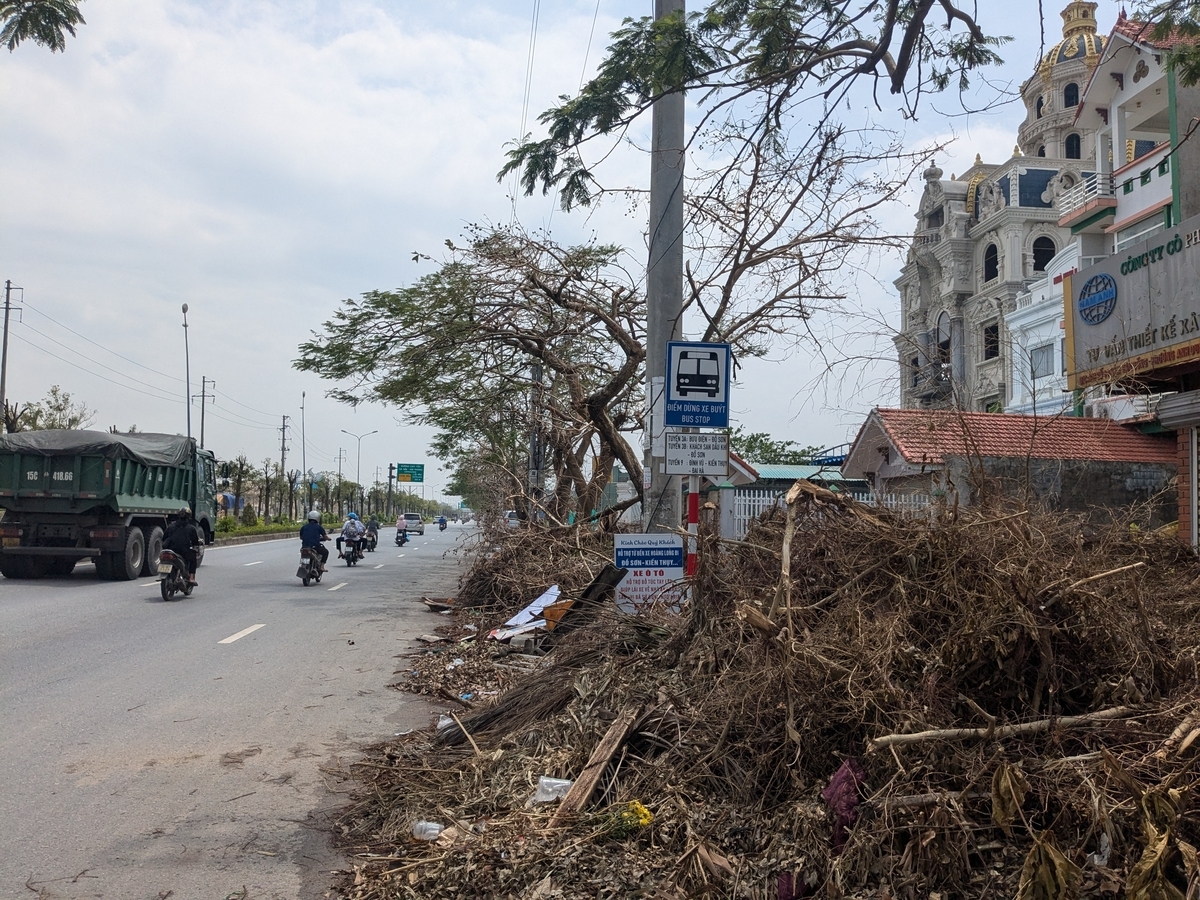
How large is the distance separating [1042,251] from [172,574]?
40069mm

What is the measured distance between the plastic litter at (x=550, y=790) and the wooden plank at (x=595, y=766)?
75 millimetres

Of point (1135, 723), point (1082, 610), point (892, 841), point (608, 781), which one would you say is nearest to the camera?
point (892, 841)

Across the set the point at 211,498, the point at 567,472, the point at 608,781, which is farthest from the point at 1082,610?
the point at 211,498

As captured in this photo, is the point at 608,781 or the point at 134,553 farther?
the point at 134,553

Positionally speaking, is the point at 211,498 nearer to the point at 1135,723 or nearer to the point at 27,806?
the point at 27,806

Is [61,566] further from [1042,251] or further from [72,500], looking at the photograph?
[1042,251]

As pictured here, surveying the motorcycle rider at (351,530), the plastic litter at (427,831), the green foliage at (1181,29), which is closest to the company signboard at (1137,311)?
the green foliage at (1181,29)

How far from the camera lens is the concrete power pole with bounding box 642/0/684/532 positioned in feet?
34.0

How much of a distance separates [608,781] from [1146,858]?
2.44 meters

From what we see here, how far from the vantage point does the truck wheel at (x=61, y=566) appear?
20.8 metres

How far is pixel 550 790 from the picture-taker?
484 cm

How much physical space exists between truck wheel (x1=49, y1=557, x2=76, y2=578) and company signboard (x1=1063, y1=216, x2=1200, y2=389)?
19789 millimetres

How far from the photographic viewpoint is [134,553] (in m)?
19.9

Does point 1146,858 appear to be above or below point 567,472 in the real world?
below
